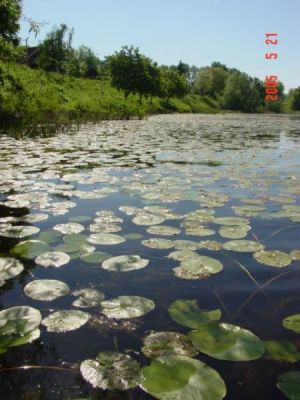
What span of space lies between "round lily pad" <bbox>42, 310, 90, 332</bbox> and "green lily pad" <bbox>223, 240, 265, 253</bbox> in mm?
1440

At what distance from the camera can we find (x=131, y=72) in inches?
1631

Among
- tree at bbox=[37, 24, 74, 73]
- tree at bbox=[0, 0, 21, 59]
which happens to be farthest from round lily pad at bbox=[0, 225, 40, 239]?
tree at bbox=[37, 24, 74, 73]

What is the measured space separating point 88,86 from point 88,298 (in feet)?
121

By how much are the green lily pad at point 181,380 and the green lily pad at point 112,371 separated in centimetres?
5

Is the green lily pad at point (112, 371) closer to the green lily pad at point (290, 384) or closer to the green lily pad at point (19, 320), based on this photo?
the green lily pad at point (19, 320)

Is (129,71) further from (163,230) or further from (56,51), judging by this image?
(163,230)

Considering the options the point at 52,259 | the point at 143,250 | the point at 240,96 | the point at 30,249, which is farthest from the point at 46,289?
the point at 240,96

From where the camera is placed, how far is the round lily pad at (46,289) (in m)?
2.11

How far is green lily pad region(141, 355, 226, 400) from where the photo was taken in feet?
4.39

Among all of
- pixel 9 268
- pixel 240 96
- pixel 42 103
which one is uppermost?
pixel 240 96

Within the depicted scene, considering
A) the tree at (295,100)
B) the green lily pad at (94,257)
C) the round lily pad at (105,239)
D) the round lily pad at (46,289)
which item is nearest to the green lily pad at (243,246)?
the round lily pad at (105,239)

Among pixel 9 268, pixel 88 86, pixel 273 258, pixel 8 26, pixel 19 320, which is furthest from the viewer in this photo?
pixel 88 86

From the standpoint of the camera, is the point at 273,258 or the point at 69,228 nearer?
the point at 273,258

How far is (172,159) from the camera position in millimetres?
8141
